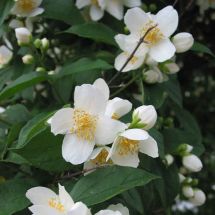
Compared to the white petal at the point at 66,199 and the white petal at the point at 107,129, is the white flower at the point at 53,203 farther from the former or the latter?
the white petal at the point at 107,129

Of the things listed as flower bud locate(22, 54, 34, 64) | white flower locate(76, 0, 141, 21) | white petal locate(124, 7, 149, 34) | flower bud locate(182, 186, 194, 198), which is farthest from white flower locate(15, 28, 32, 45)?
flower bud locate(182, 186, 194, 198)

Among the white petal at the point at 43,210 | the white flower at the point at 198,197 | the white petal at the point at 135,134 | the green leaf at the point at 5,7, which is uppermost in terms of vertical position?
the white petal at the point at 135,134

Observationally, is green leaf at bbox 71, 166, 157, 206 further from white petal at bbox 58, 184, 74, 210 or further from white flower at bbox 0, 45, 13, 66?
white flower at bbox 0, 45, 13, 66

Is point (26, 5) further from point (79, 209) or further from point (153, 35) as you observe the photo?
point (79, 209)

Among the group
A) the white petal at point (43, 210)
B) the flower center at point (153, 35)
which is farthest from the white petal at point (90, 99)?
the flower center at point (153, 35)

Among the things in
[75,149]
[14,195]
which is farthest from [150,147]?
[14,195]

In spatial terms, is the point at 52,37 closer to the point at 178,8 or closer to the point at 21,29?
the point at 21,29
